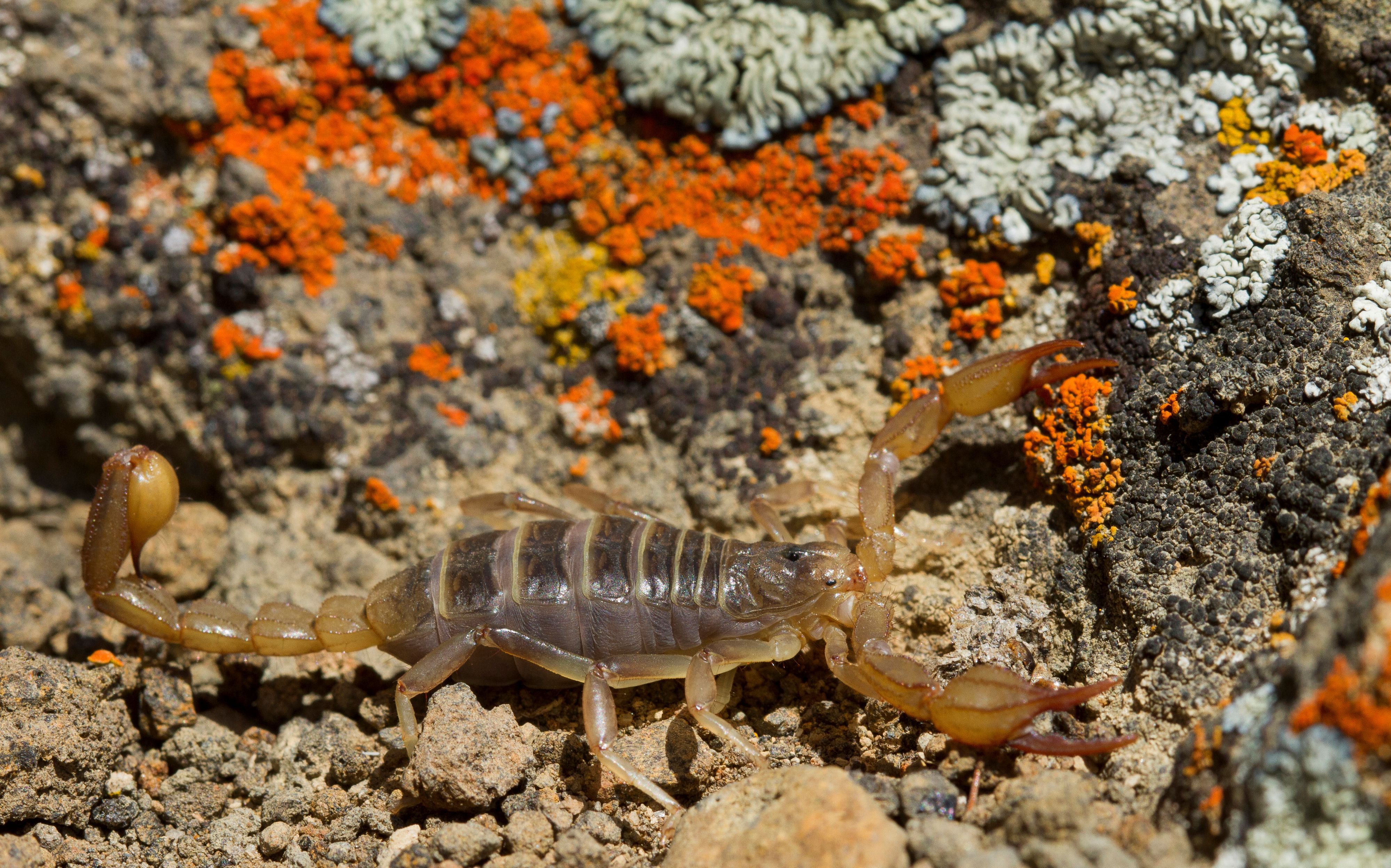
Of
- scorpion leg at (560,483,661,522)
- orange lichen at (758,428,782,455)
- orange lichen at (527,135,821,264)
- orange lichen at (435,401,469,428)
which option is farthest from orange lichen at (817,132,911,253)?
orange lichen at (435,401,469,428)

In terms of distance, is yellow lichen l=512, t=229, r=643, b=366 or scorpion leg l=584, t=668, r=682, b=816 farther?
yellow lichen l=512, t=229, r=643, b=366

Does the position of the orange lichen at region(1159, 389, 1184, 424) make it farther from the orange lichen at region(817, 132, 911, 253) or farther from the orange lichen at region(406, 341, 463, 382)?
the orange lichen at region(406, 341, 463, 382)

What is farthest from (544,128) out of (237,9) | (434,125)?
(237,9)

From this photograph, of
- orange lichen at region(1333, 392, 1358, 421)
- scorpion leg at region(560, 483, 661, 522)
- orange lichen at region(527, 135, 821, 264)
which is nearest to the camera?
orange lichen at region(1333, 392, 1358, 421)

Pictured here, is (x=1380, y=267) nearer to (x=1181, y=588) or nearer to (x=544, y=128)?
(x=1181, y=588)

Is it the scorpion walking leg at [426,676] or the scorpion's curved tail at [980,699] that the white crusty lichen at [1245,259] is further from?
the scorpion walking leg at [426,676]

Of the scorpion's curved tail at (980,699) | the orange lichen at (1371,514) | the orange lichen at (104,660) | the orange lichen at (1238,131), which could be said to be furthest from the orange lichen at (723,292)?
the orange lichen at (104,660)

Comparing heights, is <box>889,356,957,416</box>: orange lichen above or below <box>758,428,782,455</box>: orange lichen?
above
